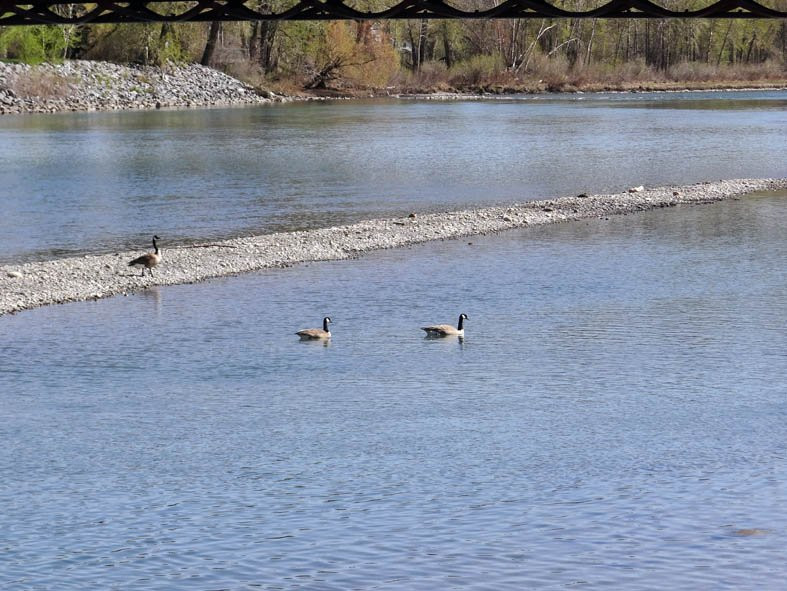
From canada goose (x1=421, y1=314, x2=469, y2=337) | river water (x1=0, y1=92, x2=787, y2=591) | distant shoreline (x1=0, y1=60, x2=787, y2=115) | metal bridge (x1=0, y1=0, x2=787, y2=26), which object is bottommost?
river water (x1=0, y1=92, x2=787, y2=591)

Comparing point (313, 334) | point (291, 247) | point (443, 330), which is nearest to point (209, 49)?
point (291, 247)

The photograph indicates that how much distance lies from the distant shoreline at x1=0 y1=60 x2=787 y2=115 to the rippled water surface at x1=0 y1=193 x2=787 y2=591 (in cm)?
7083

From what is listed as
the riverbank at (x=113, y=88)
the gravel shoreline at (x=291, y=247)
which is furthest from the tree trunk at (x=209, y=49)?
the gravel shoreline at (x=291, y=247)

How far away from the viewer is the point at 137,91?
3996 inches

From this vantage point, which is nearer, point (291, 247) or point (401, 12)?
point (401, 12)

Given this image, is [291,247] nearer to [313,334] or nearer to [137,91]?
[313,334]

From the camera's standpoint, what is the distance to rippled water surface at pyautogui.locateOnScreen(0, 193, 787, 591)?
1271 centimetres

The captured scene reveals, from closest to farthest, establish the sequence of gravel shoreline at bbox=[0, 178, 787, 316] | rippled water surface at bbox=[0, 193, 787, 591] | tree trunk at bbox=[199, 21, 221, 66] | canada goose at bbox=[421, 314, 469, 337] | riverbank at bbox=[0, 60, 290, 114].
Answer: rippled water surface at bbox=[0, 193, 787, 591] → canada goose at bbox=[421, 314, 469, 337] → gravel shoreline at bbox=[0, 178, 787, 316] → riverbank at bbox=[0, 60, 290, 114] → tree trunk at bbox=[199, 21, 221, 66]

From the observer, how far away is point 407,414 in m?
17.7

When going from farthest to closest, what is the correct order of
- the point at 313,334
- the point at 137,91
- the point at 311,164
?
the point at 137,91 < the point at 311,164 < the point at 313,334

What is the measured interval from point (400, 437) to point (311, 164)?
3766 centimetres

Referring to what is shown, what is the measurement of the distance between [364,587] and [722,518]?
400 centimetres

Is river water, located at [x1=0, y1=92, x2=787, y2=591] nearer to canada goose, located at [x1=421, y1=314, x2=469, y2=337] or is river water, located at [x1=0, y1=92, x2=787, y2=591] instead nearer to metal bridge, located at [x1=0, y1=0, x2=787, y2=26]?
canada goose, located at [x1=421, y1=314, x2=469, y2=337]

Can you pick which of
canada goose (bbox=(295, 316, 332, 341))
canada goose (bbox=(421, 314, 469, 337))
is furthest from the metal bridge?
canada goose (bbox=(295, 316, 332, 341))
